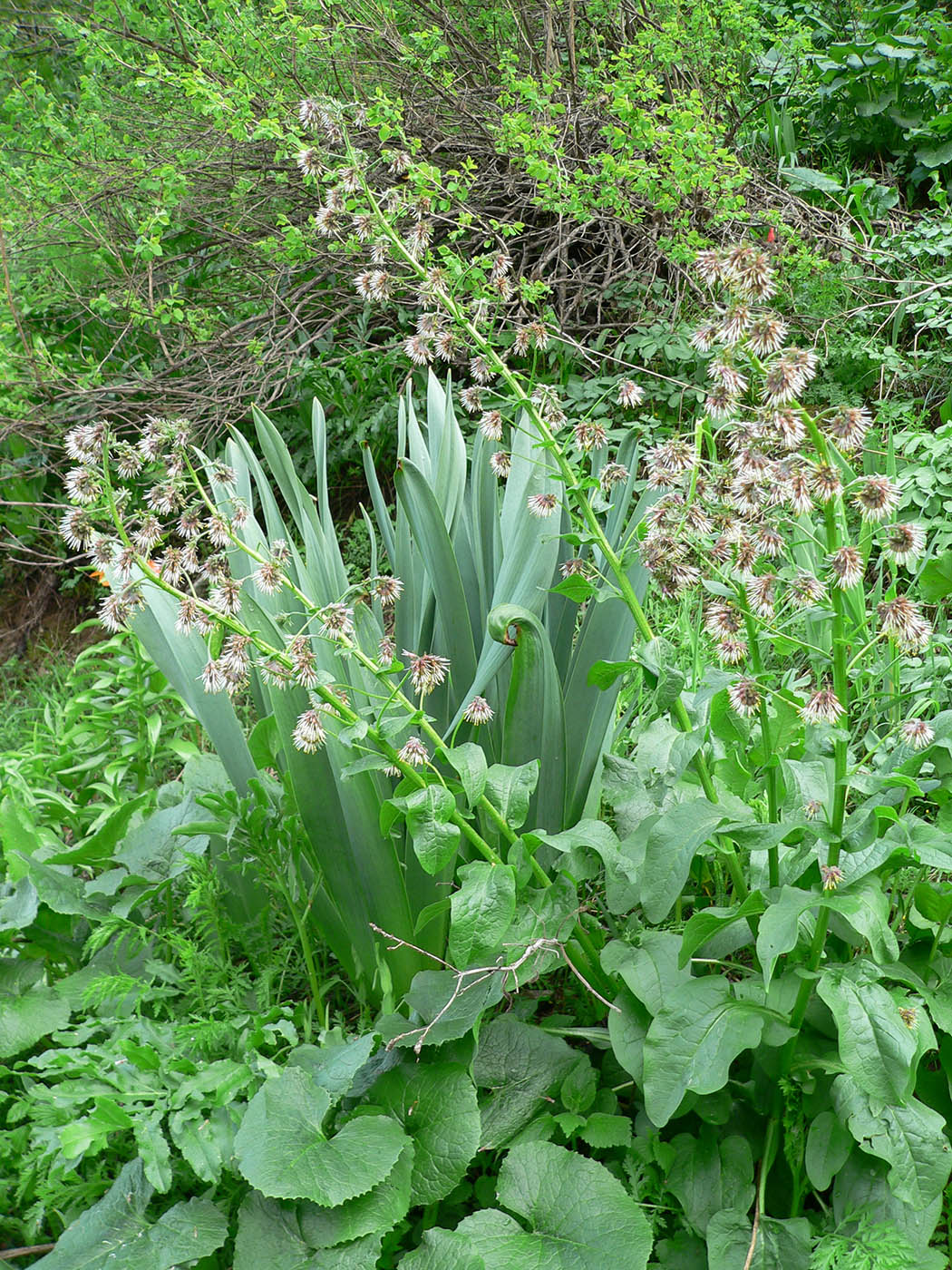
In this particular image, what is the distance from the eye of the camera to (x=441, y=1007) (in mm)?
1495

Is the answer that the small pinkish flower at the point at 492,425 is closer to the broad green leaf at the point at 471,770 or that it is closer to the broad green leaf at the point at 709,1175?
the broad green leaf at the point at 471,770

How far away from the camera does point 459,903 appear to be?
4.24 ft

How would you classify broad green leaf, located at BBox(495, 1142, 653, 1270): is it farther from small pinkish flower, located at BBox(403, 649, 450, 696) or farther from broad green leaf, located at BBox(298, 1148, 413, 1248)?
small pinkish flower, located at BBox(403, 649, 450, 696)

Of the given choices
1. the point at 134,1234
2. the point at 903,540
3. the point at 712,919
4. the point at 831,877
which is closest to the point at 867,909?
the point at 831,877

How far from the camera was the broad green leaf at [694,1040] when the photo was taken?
1.26 metres

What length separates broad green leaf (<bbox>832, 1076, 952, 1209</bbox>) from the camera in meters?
1.24

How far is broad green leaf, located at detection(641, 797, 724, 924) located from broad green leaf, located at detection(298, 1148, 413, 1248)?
1.55 feet

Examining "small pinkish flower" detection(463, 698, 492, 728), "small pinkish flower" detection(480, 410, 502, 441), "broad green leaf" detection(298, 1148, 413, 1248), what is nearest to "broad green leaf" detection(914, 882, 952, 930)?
"small pinkish flower" detection(463, 698, 492, 728)

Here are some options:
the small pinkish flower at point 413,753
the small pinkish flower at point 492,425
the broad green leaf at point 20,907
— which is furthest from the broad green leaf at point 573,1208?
the small pinkish flower at point 492,425

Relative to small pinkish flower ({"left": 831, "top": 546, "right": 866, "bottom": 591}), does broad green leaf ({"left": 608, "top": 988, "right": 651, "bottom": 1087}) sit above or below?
below

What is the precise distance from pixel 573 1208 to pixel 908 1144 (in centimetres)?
43

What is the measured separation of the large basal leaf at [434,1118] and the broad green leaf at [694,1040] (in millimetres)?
269

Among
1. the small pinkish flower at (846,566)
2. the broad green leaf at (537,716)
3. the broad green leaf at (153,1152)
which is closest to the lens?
the small pinkish flower at (846,566)

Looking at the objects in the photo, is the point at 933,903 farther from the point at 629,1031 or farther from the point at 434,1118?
the point at 434,1118
